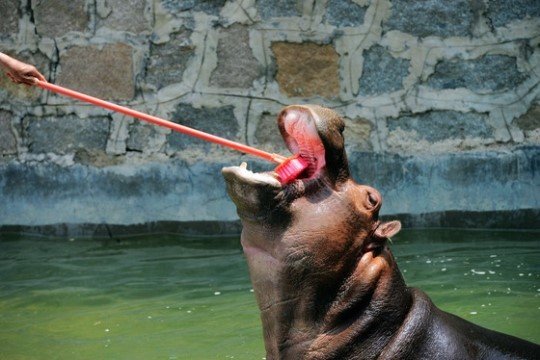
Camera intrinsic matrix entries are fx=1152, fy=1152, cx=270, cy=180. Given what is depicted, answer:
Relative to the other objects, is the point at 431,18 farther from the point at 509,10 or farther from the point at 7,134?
the point at 7,134

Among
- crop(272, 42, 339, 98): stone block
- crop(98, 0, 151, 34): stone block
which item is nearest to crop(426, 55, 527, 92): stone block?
crop(272, 42, 339, 98): stone block

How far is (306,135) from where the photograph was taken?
9.80 feet

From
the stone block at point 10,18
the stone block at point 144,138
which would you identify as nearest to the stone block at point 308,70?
the stone block at point 144,138

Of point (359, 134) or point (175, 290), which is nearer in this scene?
point (175, 290)

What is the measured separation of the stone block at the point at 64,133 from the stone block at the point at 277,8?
111 cm

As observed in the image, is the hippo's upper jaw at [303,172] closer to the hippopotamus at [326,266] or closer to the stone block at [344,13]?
the hippopotamus at [326,266]

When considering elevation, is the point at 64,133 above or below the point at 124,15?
below

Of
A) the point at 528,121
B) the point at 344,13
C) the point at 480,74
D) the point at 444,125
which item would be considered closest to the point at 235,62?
the point at 344,13

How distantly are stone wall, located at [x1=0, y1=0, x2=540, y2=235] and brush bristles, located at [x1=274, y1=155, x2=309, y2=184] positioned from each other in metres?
3.54

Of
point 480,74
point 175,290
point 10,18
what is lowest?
point 175,290

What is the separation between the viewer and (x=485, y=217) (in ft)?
21.3

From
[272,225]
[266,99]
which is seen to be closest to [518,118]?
[266,99]

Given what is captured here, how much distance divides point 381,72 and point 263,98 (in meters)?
0.69

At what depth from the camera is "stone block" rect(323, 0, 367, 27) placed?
21.4 ft
